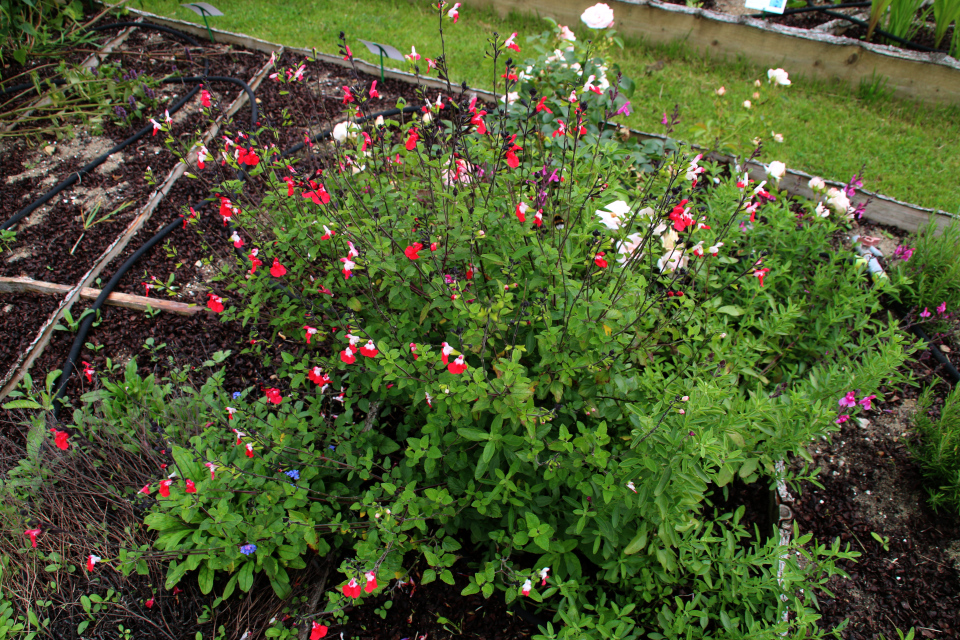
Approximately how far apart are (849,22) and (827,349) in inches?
179

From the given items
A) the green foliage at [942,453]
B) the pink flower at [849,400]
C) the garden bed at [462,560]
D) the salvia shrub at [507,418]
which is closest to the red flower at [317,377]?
the salvia shrub at [507,418]

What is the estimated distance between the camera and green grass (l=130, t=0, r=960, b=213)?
405 centimetres

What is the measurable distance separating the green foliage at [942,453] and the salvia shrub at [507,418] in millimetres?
423

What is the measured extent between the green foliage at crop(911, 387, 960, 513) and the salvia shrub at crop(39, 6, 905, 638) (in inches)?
16.7

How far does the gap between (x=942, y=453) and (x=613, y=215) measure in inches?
71.2

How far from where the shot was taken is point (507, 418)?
186cm

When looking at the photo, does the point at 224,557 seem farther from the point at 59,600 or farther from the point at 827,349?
the point at 827,349

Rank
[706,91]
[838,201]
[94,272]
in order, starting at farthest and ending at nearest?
[706,91] → [94,272] → [838,201]

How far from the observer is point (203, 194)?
3787mm

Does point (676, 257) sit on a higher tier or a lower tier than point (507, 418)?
higher

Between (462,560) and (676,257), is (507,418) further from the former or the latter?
(676,257)

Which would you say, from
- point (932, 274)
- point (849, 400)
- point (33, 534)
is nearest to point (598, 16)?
point (932, 274)

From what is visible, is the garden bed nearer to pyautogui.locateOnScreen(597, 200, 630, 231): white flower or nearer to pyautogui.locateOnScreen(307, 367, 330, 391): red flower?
pyautogui.locateOnScreen(307, 367, 330, 391): red flower

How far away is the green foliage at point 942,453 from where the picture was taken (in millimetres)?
2287
